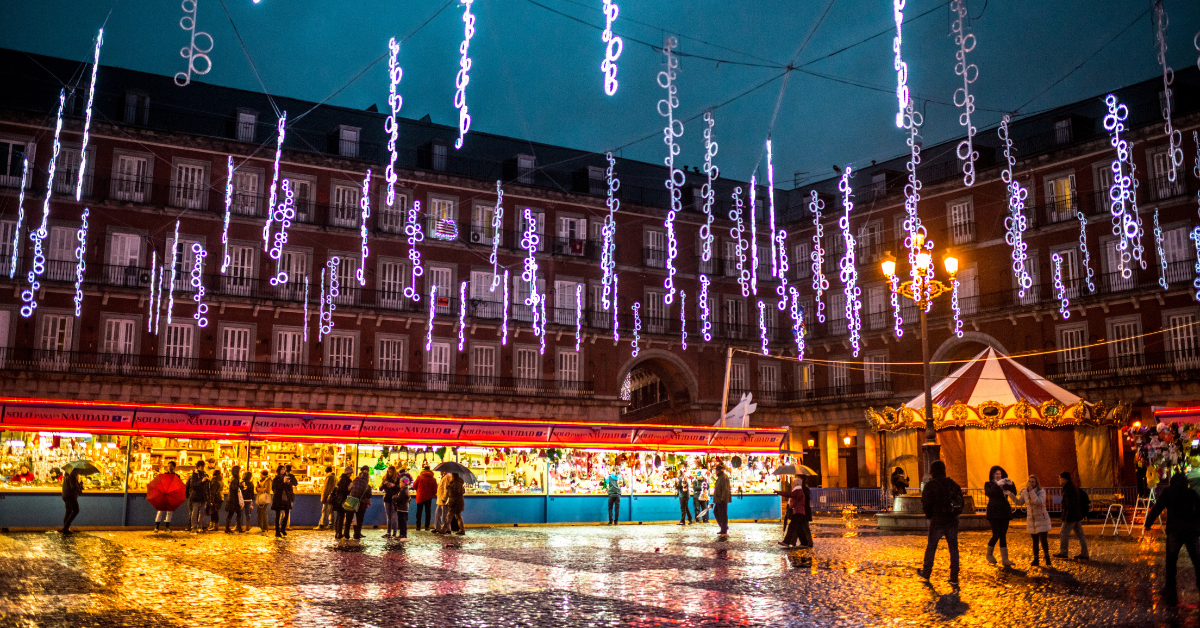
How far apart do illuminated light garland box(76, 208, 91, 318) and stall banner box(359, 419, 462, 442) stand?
15.9 m

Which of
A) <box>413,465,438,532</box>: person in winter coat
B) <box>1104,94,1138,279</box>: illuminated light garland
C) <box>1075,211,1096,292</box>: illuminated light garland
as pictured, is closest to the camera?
<box>413,465,438,532</box>: person in winter coat

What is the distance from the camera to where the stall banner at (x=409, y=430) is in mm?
21473

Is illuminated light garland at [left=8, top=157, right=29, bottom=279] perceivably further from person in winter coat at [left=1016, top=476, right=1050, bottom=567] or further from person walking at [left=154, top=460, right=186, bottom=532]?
person in winter coat at [left=1016, top=476, right=1050, bottom=567]

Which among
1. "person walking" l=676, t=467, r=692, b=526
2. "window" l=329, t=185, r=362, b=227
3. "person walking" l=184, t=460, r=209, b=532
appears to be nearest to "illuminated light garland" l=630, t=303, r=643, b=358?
"window" l=329, t=185, r=362, b=227

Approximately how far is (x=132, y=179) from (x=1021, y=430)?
28272 mm

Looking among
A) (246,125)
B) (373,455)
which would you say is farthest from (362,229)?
(373,455)

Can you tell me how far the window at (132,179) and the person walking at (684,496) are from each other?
2066 cm

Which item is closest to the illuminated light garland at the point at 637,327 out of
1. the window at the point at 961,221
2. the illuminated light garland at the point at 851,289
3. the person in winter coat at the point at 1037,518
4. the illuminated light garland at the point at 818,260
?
the illuminated light garland at the point at 818,260

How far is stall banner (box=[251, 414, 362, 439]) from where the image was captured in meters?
20.8

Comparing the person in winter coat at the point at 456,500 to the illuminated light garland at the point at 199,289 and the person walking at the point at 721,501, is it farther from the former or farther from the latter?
the illuminated light garland at the point at 199,289

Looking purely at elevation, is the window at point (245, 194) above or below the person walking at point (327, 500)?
above

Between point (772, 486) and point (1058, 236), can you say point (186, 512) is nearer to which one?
point (772, 486)

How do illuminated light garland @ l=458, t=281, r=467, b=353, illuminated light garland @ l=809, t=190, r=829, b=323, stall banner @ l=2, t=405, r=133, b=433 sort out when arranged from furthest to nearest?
illuminated light garland @ l=809, t=190, r=829, b=323 → illuminated light garland @ l=458, t=281, r=467, b=353 → stall banner @ l=2, t=405, r=133, b=433

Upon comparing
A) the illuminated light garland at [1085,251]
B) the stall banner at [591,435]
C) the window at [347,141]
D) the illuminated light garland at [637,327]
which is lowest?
the stall banner at [591,435]
